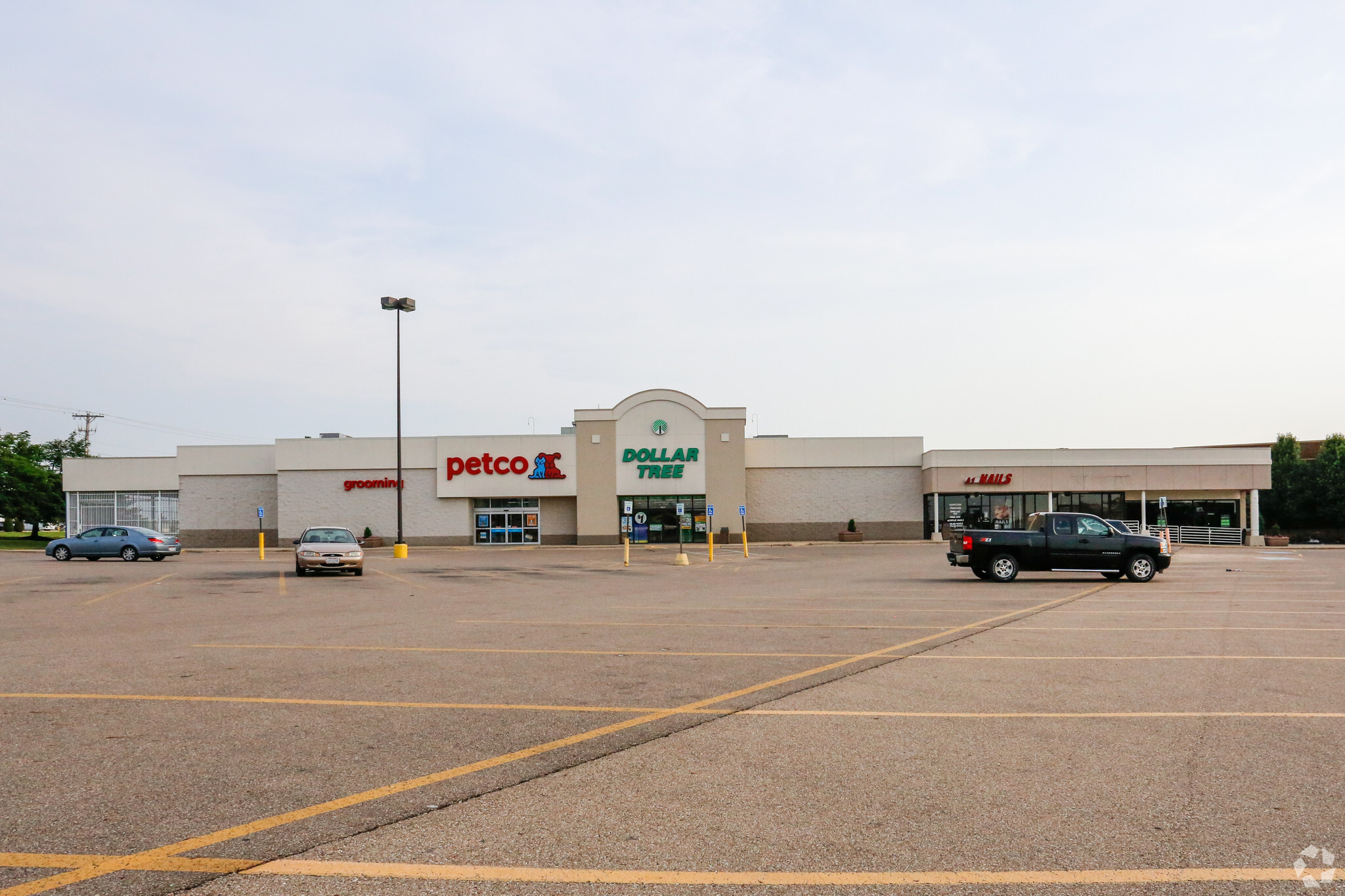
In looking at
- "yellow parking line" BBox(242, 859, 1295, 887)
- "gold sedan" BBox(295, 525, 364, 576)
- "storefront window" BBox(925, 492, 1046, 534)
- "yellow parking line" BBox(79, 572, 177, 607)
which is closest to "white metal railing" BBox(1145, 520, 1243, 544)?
"storefront window" BBox(925, 492, 1046, 534)

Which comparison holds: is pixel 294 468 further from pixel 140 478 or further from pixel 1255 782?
pixel 1255 782

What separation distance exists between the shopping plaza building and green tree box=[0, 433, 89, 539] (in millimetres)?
20808

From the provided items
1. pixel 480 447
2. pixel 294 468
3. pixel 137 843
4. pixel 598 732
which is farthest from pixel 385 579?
pixel 294 468

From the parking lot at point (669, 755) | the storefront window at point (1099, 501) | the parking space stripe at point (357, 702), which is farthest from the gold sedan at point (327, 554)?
the storefront window at point (1099, 501)

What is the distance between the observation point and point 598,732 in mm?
6969

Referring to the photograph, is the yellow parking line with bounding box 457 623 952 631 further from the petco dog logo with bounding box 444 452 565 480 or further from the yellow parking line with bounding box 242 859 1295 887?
the petco dog logo with bounding box 444 452 565 480

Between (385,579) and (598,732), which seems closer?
(598,732)

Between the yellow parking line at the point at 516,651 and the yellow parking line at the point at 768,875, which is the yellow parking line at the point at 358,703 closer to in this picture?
the yellow parking line at the point at 516,651

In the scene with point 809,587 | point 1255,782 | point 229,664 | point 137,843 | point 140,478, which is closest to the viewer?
point 137,843

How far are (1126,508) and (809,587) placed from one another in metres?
41.9

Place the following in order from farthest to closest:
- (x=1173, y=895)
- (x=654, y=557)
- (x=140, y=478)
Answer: (x=140, y=478), (x=654, y=557), (x=1173, y=895)

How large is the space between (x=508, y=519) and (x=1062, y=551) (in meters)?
37.7

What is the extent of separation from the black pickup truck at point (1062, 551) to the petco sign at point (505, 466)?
34.0 meters

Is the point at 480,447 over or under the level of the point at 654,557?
over
